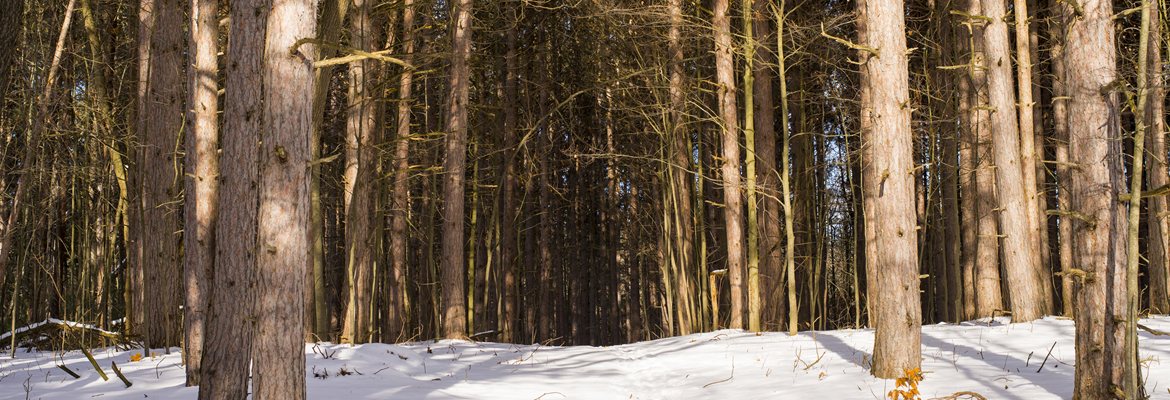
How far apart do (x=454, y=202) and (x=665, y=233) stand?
15.4ft

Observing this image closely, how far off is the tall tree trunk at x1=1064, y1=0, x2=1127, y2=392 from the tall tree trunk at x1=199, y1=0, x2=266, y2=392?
18.0 ft

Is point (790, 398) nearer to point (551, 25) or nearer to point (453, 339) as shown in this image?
point (453, 339)

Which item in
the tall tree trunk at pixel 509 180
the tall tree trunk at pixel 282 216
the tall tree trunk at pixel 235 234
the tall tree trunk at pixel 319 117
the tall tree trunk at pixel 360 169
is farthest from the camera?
the tall tree trunk at pixel 509 180

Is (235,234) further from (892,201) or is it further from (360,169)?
(892,201)

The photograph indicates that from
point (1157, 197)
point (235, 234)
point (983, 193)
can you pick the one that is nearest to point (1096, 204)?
point (235, 234)

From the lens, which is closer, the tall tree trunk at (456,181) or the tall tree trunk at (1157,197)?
the tall tree trunk at (1157,197)

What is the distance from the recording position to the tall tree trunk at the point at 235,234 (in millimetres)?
4852

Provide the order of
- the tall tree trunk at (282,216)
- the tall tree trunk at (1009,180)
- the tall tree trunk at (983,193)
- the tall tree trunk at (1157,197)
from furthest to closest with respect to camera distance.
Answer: the tall tree trunk at (1157,197), the tall tree trunk at (983,193), the tall tree trunk at (1009,180), the tall tree trunk at (282,216)

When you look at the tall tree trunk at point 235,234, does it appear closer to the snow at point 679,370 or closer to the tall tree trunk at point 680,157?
the snow at point 679,370

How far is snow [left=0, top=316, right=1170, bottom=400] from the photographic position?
5324 millimetres

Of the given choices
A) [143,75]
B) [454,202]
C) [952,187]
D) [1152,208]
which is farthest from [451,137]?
[1152,208]

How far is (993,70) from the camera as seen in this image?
31.6ft

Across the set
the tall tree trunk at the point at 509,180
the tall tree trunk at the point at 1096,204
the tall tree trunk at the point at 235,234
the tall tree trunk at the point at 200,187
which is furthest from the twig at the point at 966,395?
the tall tree trunk at the point at 509,180

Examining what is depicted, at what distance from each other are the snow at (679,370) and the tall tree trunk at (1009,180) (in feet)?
1.69
